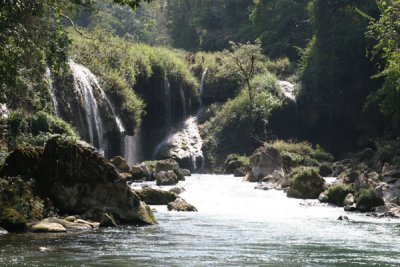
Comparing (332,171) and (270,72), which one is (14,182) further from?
(270,72)

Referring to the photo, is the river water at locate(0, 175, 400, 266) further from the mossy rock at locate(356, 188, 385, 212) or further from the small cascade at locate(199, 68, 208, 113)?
the small cascade at locate(199, 68, 208, 113)

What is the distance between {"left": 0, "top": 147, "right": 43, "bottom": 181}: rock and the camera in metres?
19.2

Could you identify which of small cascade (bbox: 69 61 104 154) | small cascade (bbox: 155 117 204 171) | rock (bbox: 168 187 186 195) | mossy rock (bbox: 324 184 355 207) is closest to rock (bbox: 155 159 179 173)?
small cascade (bbox: 69 61 104 154)

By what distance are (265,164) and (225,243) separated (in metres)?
24.9

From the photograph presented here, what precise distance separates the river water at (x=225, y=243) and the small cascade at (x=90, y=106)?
15.3m

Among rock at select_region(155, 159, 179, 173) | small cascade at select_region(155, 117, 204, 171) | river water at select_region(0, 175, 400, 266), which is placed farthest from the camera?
small cascade at select_region(155, 117, 204, 171)

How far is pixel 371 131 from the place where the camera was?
52188mm

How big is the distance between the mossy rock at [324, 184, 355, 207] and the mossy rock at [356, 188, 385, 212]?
7.18ft

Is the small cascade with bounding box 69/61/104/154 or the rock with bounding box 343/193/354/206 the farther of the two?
the small cascade with bounding box 69/61/104/154

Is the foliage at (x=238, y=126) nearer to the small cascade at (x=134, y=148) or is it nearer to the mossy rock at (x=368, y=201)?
the small cascade at (x=134, y=148)

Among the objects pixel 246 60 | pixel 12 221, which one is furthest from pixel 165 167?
pixel 12 221

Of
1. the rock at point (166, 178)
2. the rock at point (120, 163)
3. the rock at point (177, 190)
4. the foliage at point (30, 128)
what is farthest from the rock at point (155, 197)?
the rock at point (120, 163)

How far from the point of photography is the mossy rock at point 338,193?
2772cm

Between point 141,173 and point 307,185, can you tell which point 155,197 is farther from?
point 141,173
